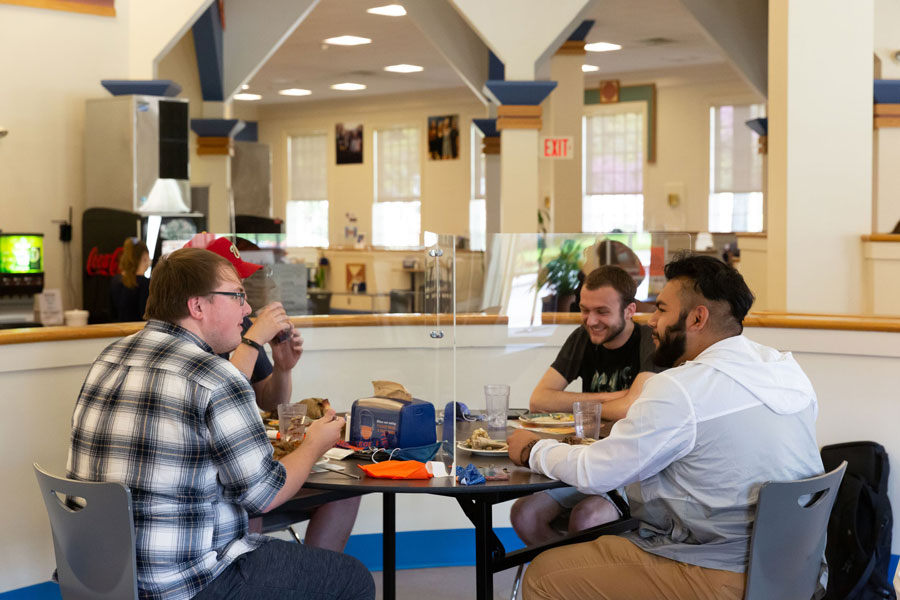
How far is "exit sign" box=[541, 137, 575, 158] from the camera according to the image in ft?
25.2

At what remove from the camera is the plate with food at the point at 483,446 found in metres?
2.66

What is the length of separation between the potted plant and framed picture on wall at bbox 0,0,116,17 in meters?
4.94

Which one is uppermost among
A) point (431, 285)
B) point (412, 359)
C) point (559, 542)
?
point (431, 285)

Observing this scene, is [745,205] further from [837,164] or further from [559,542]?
[559,542]

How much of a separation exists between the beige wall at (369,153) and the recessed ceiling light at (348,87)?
88 centimetres

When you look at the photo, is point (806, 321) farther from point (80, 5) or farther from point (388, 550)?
point (80, 5)

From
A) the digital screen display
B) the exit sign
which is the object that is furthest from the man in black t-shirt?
the digital screen display

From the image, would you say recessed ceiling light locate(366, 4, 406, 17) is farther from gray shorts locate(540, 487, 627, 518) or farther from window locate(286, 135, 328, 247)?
window locate(286, 135, 328, 247)

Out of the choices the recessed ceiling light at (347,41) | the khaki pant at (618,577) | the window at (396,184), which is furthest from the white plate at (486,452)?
the window at (396,184)

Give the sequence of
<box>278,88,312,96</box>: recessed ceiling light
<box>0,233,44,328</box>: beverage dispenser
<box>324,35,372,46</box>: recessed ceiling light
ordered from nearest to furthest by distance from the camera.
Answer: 1. <box>0,233,44,328</box>: beverage dispenser
2. <box>324,35,372,46</box>: recessed ceiling light
3. <box>278,88,312,96</box>: recessed ceiling light

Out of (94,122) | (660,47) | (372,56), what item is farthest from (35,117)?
(660,47)

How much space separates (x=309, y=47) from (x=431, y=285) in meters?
9.32

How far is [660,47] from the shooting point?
11898 mm

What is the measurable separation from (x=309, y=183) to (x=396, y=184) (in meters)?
1.82
